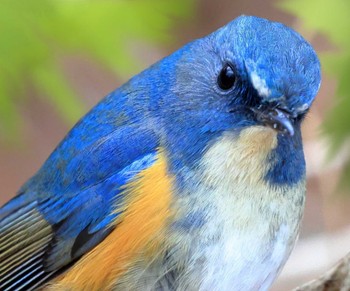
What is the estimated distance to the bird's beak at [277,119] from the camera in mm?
2586

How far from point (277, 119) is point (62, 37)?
1.29 metres

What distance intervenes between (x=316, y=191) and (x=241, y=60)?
2.85m

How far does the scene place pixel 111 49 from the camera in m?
3.67

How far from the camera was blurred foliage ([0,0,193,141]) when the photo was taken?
10.9ft

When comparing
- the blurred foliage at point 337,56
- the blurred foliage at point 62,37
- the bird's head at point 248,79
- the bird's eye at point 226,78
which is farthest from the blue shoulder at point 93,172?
the blurred foliage at point 337,56

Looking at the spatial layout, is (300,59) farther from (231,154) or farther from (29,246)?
(29,246)

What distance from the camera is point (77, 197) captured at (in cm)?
302

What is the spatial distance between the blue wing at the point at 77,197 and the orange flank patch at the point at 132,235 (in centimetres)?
4

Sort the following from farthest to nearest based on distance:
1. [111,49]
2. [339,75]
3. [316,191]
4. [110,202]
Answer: [316,191], [111,49], [339,75], [110,202]

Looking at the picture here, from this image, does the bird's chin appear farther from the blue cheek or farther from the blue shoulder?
the blue shoulder

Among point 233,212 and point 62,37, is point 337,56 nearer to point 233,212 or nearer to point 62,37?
point 233,212

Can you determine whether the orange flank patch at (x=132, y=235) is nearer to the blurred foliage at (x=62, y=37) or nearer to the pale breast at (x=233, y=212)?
the pale breast at (x=233, y=212)

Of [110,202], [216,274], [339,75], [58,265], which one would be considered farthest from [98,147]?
[339,75]

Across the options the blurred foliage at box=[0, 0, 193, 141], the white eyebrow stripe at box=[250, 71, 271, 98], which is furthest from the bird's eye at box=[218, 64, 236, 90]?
the blurred foliage at box=[0, 0, 193, 141]
